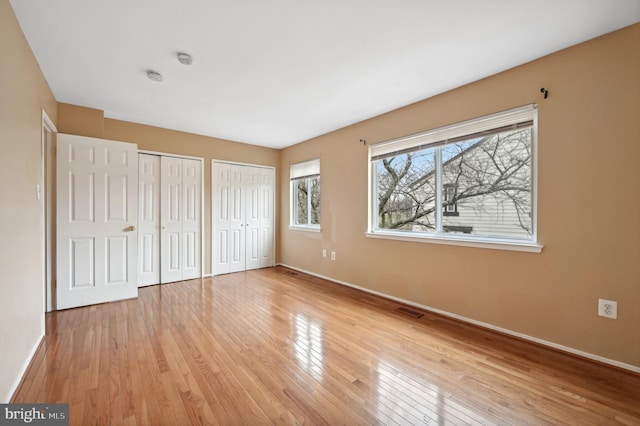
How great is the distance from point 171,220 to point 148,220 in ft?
1.03

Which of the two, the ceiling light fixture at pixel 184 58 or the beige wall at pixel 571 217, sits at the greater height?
the ceiling light fixture at pixel 184 58

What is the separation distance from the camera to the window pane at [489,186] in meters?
2.52

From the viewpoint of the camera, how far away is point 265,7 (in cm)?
178

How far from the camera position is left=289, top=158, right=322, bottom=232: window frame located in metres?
4.82

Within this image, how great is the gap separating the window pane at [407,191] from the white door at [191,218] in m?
3.00

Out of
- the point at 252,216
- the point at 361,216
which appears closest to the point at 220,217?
the point at 252,216

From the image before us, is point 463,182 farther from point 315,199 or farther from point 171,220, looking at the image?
point 171,220

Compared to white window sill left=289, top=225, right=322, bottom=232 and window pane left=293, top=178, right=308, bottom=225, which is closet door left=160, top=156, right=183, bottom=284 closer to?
white window sill left=289, top=225, right=322, bottom=232

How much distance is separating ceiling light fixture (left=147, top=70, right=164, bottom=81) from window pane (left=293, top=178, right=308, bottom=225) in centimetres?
288

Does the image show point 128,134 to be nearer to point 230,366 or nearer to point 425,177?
point 230,366

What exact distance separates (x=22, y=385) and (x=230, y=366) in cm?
132

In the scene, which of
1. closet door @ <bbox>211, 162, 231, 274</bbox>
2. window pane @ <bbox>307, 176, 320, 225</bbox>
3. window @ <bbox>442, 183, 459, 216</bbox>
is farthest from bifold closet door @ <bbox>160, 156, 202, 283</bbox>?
window @ <bbox>442, 183, 459, 216</bbox>

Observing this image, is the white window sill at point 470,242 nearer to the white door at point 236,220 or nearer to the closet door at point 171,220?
the white door at point 236,220

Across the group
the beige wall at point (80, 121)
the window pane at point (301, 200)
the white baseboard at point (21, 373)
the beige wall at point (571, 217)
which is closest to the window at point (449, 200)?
the beige wall at point (571, 217)
